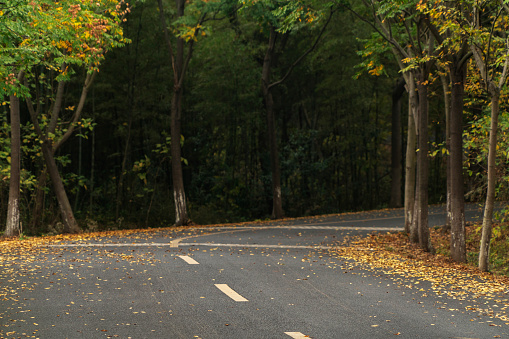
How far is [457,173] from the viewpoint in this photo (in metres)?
13.4

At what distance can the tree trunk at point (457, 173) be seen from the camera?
1334 centimetres

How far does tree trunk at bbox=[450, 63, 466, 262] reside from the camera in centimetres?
1334

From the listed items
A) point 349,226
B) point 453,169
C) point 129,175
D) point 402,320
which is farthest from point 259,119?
point 402,320

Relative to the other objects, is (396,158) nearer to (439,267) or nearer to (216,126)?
(216,126)

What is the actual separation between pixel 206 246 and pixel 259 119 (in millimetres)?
19250

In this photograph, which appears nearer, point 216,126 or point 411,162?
point 411,162

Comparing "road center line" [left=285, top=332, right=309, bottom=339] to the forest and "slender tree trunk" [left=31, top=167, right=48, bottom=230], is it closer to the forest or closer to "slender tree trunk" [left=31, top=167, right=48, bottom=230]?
the forest

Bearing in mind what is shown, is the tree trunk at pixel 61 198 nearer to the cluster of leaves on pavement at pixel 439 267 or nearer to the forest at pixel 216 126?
the forest at pixel 216 126

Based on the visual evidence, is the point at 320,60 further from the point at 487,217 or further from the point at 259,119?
the point at 487,217

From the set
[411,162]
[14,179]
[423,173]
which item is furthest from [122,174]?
[423,173]

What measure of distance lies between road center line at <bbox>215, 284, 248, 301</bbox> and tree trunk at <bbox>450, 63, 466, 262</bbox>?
6.48m

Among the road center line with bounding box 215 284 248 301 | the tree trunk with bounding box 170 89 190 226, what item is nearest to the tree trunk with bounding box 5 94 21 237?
the tree trunk with bounding box 170 89 190 226

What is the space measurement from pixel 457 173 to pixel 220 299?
7367mm

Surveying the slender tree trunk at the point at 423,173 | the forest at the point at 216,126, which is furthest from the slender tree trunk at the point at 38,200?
the slender tree trunk at the point at 423,173
